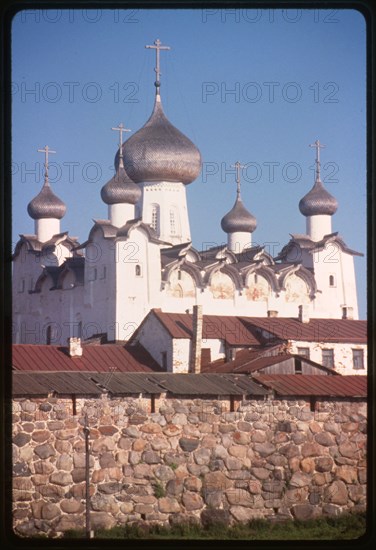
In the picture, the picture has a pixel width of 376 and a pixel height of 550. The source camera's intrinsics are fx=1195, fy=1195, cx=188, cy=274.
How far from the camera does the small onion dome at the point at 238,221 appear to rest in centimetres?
3625

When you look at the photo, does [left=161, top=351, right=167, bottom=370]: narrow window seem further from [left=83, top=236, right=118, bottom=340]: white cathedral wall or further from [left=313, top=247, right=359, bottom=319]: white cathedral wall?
[left=313, top=247, right=359, bottom=319]: white cathedral wall

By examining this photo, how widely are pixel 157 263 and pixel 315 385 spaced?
20231 millimetres

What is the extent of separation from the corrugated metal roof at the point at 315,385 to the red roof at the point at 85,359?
5.99 m

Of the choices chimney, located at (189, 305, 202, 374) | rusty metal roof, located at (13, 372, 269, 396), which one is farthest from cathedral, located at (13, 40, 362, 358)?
rusty metal roof, located at (13, 372, 269, 396)

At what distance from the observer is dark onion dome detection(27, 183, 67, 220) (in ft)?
115

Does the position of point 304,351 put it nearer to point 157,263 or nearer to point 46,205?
point 157,263

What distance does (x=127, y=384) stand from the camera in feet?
36.0

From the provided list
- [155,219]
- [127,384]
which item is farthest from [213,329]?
[127,384]

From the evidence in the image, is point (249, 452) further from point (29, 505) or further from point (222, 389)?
point (29, 505)

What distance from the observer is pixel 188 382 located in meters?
11.6

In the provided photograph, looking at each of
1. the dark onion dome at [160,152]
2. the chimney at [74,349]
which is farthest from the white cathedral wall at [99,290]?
the chimney at [74,349]

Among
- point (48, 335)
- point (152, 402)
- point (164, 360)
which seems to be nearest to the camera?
point (152, 402)
